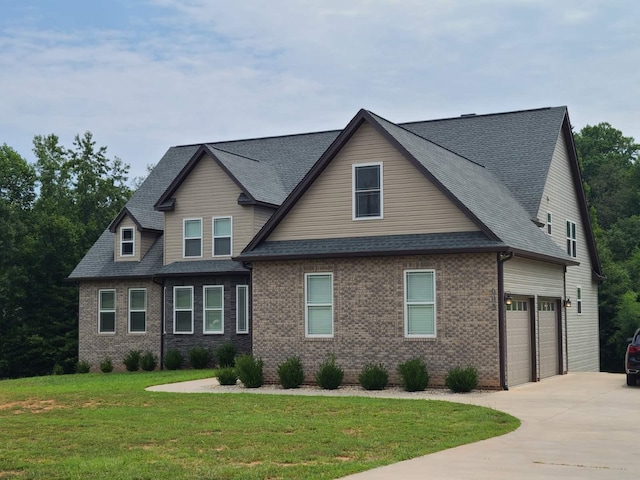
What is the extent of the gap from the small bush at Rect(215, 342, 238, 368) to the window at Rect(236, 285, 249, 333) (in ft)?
2.66

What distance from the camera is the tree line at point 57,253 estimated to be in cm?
4359

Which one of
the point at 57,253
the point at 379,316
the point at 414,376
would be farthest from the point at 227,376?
the point at 57,253

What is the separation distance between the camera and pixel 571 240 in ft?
110

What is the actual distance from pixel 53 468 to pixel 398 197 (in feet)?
48.5

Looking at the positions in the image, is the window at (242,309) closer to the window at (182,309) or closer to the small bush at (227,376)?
the window at (182,309)

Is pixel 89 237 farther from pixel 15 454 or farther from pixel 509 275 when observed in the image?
pixel 15 454

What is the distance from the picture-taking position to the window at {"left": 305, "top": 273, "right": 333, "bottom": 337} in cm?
2455

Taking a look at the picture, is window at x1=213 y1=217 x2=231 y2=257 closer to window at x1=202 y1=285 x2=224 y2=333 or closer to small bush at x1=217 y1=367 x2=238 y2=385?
window at x1=202 y1=285 x2=224 y2=333

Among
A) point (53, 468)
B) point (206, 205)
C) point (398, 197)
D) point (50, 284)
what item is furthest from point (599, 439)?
point (50, 284)

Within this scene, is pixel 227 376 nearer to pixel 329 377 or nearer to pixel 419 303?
pixel 329 377

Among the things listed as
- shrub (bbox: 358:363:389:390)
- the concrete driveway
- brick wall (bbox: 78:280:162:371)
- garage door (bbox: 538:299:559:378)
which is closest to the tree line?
brick wall (bbox: 78:280:162:371)

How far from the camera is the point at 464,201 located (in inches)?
920

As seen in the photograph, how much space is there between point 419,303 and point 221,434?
1014cm

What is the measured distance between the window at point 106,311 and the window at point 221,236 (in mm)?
5490
